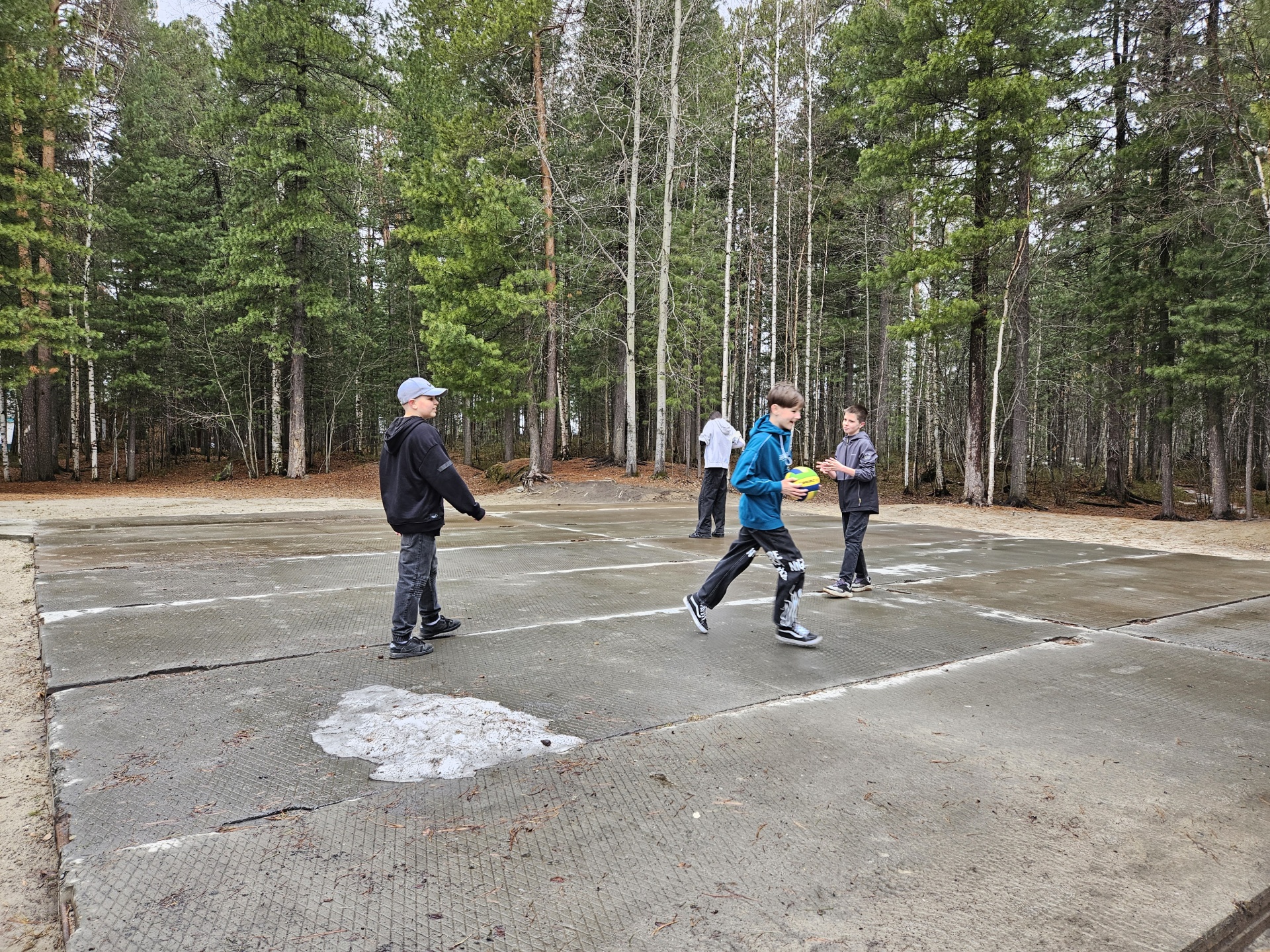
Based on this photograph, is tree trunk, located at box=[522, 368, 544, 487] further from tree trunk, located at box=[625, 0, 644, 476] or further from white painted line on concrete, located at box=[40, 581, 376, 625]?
white painted line on concrete, located at box=[40, 581, 376, 625]

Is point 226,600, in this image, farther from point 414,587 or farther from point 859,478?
point 859,478

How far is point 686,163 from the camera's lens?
69.1ft

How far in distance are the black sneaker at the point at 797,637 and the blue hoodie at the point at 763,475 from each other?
74 cm

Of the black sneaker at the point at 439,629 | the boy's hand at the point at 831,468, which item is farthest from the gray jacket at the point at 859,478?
the black sneaker at the point at 439,629

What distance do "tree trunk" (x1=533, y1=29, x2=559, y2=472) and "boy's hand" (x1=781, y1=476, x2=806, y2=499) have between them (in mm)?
16694

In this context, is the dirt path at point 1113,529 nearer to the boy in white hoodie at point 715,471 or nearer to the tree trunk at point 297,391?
the boy in white hoodie at point 715,471

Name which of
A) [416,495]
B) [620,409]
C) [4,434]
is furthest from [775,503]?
[4,434]

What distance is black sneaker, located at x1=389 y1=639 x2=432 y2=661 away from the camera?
177 inches

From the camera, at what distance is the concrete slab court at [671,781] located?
204 centimetres

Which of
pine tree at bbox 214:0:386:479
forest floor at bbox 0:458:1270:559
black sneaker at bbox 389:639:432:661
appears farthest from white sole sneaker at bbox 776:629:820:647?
pine tree at bbox 214:0:386:479

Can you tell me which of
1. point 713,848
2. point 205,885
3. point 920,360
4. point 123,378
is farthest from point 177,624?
point 920,360

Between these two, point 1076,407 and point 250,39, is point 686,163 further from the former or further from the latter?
point 1076,407

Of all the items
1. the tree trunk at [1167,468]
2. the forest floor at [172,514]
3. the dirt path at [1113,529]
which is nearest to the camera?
the forest floor at [172,514]

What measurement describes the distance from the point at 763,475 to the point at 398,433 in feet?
8.25
